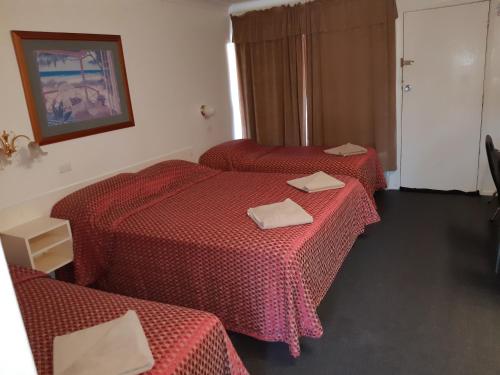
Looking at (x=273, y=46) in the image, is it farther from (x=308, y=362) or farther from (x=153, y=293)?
(x=308, y=362)

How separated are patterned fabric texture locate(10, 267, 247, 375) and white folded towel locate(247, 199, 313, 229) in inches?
33.2

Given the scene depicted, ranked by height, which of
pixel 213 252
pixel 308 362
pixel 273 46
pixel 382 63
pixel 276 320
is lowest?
pixel 308 362

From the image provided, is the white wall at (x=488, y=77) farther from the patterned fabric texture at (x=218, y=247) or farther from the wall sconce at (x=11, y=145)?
the wall sconce at (x=11, y=145)

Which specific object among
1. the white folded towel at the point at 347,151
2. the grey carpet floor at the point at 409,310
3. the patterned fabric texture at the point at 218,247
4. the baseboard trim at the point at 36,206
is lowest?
the grey carpet floor at the point at 409,310

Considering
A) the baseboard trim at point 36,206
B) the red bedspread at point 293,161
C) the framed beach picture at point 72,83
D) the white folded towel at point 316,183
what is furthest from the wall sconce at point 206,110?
the white folded towel at point 316,183

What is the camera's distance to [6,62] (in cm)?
248

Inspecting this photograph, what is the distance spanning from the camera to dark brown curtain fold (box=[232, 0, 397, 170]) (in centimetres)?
429

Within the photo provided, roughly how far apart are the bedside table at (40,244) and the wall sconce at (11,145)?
0.46 metres

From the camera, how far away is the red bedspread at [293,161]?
373 cm

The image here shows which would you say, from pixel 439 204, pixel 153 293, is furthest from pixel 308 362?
pixel 439 204

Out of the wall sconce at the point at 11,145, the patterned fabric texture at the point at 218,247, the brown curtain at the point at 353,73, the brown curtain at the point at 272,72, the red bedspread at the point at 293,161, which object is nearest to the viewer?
the patterned fabric texture at the point at 218,247

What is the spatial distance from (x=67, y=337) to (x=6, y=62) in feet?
6.24

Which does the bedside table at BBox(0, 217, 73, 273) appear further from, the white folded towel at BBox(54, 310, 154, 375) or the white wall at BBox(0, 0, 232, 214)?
the white folded towel at BBox(54, 310, 154, 375)

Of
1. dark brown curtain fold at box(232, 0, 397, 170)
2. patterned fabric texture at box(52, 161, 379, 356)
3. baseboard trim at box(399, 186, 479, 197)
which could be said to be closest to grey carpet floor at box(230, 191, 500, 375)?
patterned fabric texture at box(52, 161, 379, 356)
